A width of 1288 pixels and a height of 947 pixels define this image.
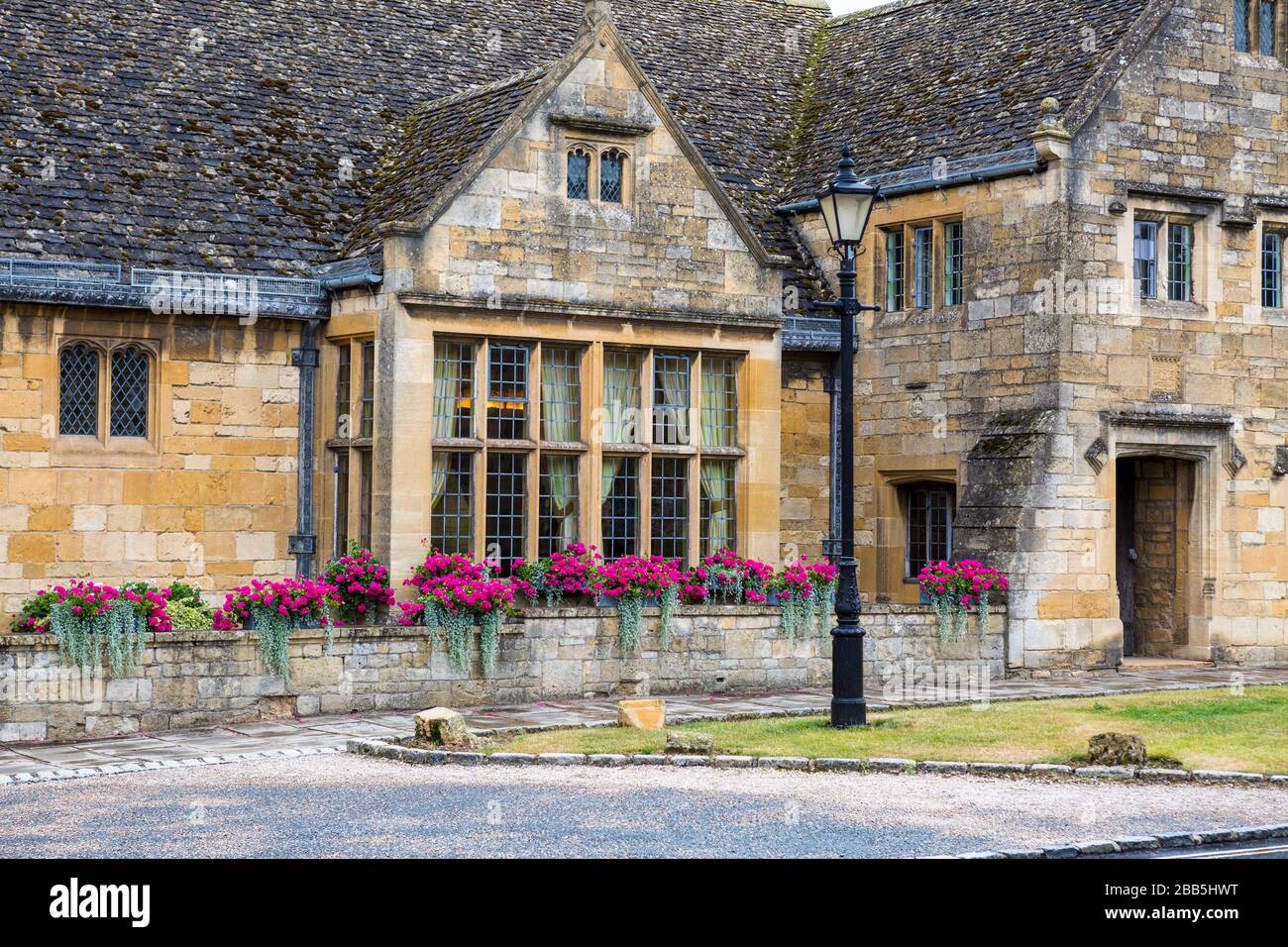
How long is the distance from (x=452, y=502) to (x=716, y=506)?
3517 millimetres

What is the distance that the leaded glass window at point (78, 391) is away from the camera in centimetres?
2062

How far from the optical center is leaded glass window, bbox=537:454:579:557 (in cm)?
2147

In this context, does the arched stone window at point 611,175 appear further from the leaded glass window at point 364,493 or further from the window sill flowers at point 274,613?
the window sill flowers at point 274,613

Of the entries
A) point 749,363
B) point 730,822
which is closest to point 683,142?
point 749,363

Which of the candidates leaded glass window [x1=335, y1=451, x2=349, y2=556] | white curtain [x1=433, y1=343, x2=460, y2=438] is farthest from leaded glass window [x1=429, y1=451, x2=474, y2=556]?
leaded glass window [x1=335, y1=451, x2=349, y2=556]

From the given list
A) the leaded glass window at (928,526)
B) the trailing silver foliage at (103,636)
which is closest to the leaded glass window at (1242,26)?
the leaded glass window at (928,526)

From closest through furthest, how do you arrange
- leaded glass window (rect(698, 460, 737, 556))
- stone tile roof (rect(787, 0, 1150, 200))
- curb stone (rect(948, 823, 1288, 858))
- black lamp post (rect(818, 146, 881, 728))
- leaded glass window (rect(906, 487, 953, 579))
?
1. curb stone (rect(948, 823, 1288, 858))
2. black lamp post (rect(818, 146, 881, 728))
3. leaded glass window (rect(698, 460, 737, 556))
4. stone tile roof (rect(787, 0, 1150, 200))
5. leaded glass window (rect(906, 487, 953, 579))

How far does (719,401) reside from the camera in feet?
74.5

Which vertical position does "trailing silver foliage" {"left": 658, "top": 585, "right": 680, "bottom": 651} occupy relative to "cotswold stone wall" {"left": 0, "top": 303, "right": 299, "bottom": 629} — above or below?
below

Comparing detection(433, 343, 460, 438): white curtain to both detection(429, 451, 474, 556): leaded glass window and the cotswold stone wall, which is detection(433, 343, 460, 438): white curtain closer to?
detection(429, 451, 474, 556): leaded glass window

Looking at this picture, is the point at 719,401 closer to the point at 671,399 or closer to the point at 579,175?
the point at 671,399

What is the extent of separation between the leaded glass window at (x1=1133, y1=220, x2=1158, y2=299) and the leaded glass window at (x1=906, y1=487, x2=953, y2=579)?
3643 mm

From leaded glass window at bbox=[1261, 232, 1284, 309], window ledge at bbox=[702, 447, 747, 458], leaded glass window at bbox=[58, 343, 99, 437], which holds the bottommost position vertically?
window ledge at bbox=[702, 447, 747, 458]
